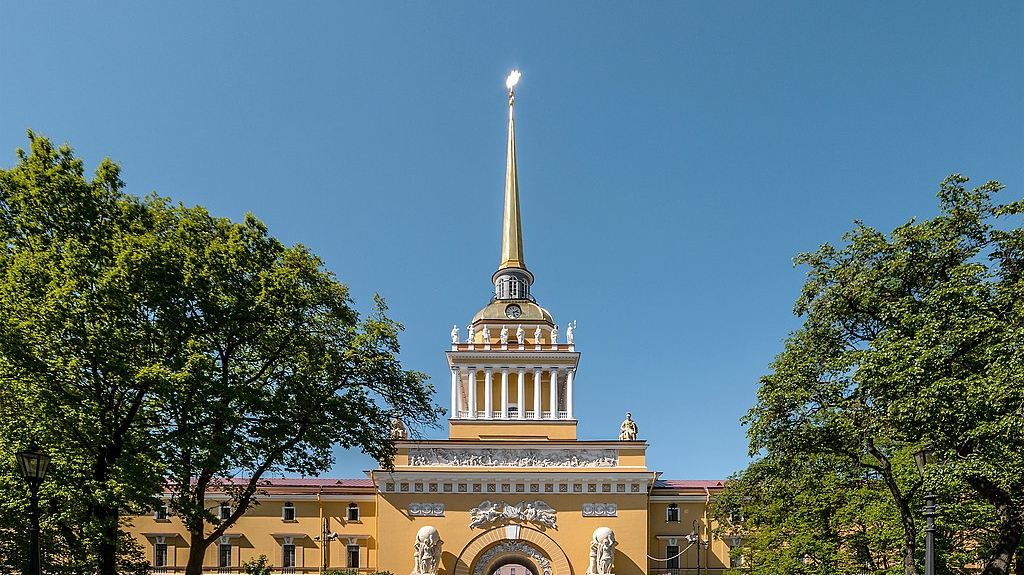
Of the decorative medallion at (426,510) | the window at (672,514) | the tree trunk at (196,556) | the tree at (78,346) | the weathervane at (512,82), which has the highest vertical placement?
the weathervane at (512,82)

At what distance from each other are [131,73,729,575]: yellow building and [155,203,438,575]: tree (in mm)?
13125

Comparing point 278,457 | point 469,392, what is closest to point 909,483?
point 278,457

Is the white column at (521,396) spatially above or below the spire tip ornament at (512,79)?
below

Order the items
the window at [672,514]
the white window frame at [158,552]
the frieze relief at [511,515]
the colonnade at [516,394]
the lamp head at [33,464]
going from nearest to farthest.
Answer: the lamp head at [33,464] < the frieze relief at [511,515] < the white window frame at [158,552] < the window at [672,514] < the colonnade at [516,394]

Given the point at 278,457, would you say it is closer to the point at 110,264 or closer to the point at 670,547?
the point at 110,264

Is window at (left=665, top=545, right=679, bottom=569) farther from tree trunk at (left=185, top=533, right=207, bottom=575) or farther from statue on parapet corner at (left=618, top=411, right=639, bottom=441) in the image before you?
tree trunk at (left=185, top=533, right=207, bottom=575)

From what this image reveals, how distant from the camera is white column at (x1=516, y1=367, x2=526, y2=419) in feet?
130

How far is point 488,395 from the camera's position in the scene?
131 ft

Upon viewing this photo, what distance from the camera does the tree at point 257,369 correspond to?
15.0 meters

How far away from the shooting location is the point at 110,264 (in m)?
14.8

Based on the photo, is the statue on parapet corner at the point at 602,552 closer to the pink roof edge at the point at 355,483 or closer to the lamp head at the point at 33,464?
the pink roof edge at the point at 355,483

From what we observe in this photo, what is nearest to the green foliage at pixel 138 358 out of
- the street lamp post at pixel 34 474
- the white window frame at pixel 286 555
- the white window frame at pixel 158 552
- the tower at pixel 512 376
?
the street lamp post at pixel 34 474

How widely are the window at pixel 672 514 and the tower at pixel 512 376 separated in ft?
20.6

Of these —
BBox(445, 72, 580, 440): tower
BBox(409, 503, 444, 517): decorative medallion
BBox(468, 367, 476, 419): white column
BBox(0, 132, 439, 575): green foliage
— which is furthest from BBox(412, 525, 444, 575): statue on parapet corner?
BBox(0, 132, 439, 575): green foliage
